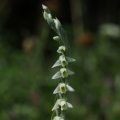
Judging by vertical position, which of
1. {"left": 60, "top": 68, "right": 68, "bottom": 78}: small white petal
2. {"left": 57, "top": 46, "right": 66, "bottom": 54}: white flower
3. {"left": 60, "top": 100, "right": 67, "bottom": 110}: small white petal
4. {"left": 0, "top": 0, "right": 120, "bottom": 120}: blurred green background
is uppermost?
{"left": 0, "top": 0, "right": 120, "bottom": 120}: blurred green background

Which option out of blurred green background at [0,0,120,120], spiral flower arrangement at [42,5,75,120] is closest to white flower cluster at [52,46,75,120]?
spiral flower arrangement at [42,5,75,120]

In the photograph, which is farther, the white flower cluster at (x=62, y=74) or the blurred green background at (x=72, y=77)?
the blurred green background at (x=72, y=77)

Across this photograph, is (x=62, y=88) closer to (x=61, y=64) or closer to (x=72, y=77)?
(x=61, y=64)

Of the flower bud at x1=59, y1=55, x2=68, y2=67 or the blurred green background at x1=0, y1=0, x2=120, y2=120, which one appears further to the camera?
the blurred green background at x1=0, y1=0, x2=120, y2=120

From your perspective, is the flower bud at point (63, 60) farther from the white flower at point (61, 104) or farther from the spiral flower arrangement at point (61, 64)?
the white flower at point (61, 104)

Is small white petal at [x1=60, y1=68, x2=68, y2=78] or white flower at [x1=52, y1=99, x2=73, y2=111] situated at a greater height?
small white petal at [x1=60, y1=68, x2=68, y2=78]

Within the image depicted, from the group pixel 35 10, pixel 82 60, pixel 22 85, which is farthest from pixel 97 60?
pixel 35 10

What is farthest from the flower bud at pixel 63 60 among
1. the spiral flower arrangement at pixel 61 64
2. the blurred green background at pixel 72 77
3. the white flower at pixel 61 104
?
the blurred green background at pixel 72 77

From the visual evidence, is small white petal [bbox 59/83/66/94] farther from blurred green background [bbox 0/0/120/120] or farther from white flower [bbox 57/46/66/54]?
blurred green background [bbox 0/0/120/120]

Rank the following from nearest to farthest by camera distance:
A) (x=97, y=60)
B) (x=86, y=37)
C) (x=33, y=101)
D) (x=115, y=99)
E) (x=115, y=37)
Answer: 1. (x=33, y=101)
2. (x=115, y=99)
3. (x=86, y=37)
4. (x=97, y=60)
5. (x=115, y=37)

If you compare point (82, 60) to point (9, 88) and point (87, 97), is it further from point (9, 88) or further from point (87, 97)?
point (9, 88)

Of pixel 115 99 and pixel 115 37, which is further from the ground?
pixel 115 37
